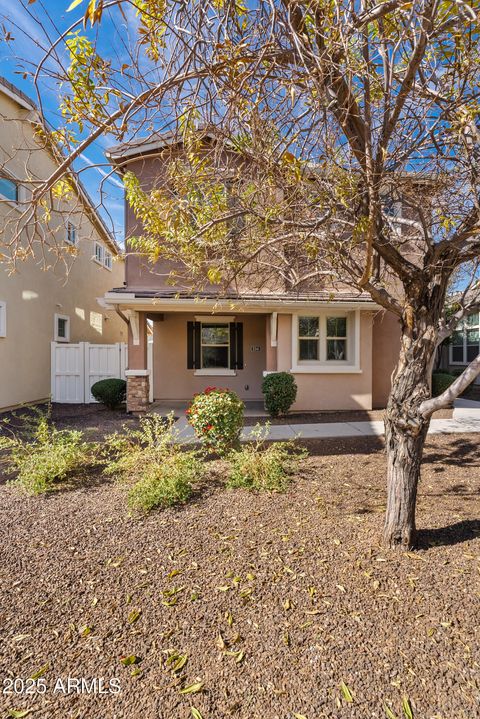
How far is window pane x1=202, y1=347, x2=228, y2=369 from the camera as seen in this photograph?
11461 mm

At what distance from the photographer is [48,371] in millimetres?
11852

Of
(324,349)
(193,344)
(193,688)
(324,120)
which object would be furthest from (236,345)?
(193,688)

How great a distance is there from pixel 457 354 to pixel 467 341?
74 centimetres

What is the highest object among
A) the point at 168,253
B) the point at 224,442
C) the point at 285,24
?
the point at 285,24

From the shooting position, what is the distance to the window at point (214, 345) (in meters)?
11.4

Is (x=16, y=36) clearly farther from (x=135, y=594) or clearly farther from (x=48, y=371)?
(x=48, y=371)

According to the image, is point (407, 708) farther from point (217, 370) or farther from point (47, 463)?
point (217, 370)

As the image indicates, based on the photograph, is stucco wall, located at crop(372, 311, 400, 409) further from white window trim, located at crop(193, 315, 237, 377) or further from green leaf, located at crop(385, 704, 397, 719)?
green leaf, located at crop(385, 704, 397, 719)


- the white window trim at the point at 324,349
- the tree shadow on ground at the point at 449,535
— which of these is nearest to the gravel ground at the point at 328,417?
the white window trim at the point at 324,349

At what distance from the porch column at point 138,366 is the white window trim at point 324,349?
12.7ft

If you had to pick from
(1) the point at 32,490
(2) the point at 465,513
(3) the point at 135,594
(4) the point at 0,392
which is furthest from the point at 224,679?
(4) the point at 0,392

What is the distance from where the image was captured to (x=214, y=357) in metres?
11.5

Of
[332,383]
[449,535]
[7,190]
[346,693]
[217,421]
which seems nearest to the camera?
[346,693]

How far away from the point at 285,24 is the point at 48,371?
11.8 m
